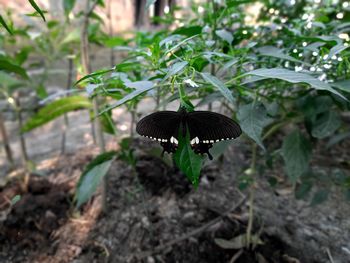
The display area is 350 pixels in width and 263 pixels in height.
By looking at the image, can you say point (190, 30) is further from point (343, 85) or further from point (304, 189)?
point (304, 189)

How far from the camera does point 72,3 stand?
1.43 meters

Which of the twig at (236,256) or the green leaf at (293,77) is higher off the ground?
the green leaf at (293,77)

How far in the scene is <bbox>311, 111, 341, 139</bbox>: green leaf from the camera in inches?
37.3

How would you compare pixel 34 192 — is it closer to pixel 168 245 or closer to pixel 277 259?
pixel 168 245

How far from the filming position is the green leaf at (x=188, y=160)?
1.93 ft

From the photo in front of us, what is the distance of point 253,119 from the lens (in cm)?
74

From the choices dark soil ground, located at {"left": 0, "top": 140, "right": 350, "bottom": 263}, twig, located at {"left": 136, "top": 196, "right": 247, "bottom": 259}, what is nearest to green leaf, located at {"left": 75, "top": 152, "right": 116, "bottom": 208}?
dark soil ground, located at {"left": 0, "top": 140, "right": 350, "bottom": 263}

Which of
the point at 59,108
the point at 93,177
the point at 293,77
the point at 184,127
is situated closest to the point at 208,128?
the point at 184,127

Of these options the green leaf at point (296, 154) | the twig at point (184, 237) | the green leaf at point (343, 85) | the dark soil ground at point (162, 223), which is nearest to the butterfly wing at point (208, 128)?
the green leaf at point (343, 85)

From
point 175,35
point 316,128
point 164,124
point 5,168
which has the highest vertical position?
point 175,35

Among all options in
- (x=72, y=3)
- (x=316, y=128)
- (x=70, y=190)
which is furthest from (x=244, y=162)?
(x=72, y=3)

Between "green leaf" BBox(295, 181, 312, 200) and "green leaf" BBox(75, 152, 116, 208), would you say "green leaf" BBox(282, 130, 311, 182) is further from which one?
"green leaf" BBox(75, 152, 116, 208)

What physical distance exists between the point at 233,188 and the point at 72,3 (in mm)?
1140

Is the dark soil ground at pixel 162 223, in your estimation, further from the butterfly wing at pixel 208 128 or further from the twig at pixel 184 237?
the butterfly wing at pixel 208 128
